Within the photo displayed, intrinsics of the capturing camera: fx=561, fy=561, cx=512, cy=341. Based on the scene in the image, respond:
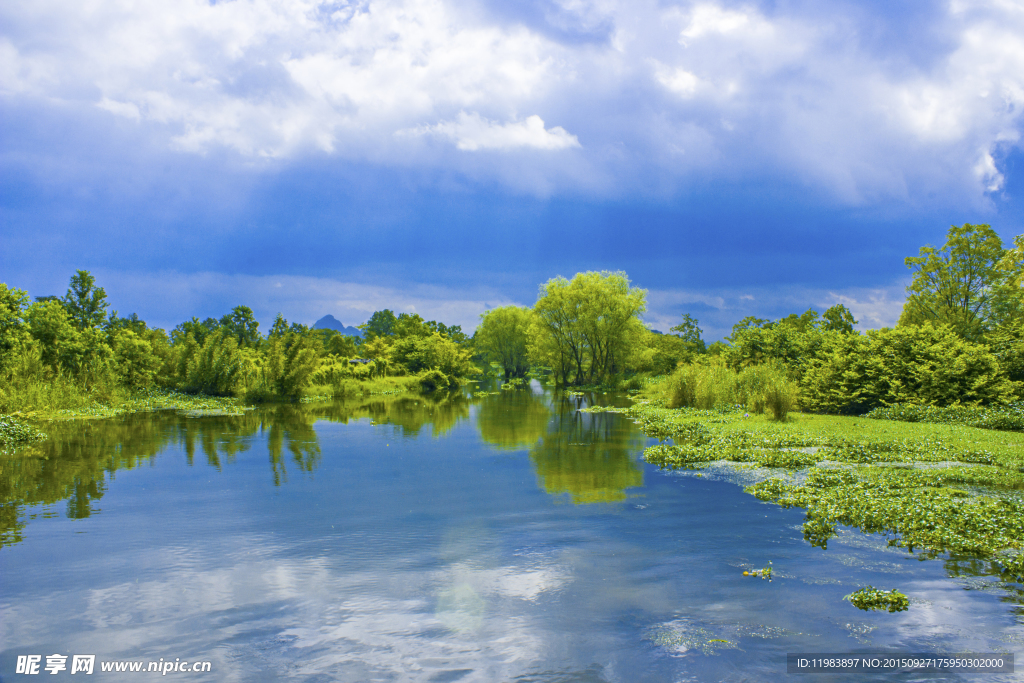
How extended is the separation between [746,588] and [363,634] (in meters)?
4.42

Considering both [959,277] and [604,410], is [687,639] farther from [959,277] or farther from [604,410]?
[959,277]

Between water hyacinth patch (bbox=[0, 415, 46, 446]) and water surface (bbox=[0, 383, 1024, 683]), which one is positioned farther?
water hyacinth patch (bbox=[0, 415, 46, 446])

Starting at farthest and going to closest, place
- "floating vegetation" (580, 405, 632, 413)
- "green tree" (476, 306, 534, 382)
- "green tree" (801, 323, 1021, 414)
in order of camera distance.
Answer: "green tree" (476, 306, 534, 382) < "floating vegetation" (580, 405, 632, 413) < "green tree" (801, 323, 1021, 414)

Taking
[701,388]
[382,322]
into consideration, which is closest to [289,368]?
[701,388]

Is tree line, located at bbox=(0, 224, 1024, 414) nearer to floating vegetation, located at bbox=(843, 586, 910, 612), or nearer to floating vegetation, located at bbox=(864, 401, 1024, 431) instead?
floating vegetation, located at bbox=(864, 401, 1024, 431)

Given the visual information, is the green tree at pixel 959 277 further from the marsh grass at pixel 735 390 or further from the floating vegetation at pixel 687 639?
the floating vegetation at pixel 687 639

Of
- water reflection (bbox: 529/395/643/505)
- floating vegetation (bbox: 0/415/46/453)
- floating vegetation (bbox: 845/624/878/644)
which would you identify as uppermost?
floating vegetation (bbox: 0/415/46/453)

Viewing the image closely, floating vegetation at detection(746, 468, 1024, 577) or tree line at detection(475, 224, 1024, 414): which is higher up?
tree line at detection(475, 224, 1024, 414)

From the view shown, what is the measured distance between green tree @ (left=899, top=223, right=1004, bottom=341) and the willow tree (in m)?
22.7

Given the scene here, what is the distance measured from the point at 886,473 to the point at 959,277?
24298mm

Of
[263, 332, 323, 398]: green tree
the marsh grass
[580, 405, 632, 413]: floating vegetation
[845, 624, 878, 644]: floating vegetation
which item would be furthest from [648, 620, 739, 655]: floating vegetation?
[263, 332, 323, 398]: green tree

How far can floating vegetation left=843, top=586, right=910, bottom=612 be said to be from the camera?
612cm

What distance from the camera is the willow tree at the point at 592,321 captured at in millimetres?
49531

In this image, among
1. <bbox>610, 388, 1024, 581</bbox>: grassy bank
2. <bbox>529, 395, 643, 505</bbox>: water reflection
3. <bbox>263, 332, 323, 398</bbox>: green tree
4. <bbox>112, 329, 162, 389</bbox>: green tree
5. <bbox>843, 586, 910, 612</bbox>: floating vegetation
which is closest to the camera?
<bbox>843, 586, 910, 612</bbox>: floating vegetation
